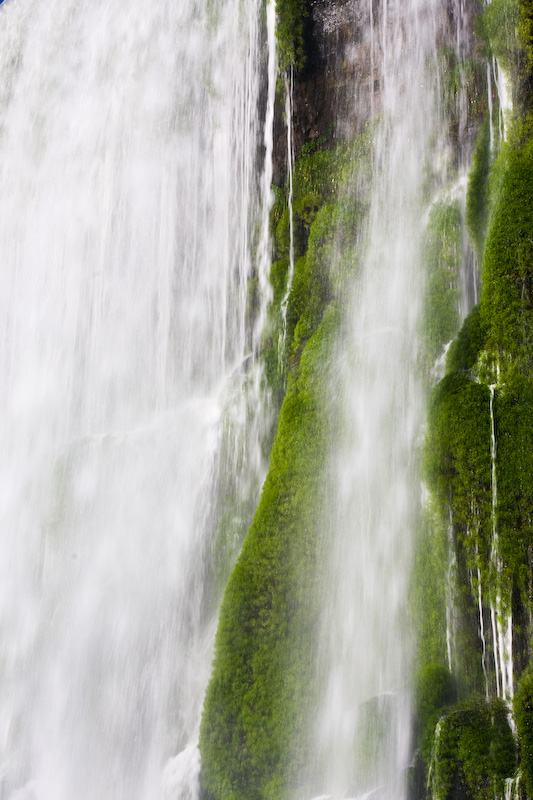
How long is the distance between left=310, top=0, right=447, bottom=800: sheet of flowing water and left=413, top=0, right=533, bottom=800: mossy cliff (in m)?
0.38

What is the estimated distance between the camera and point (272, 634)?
7.69 m

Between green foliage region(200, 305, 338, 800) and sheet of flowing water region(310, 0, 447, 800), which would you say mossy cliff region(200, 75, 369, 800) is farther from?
sheet of flowing water region(310, 0, 447, 800)

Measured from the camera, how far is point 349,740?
7023 mm

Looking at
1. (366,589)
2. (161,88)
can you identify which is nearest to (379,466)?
(366,589)

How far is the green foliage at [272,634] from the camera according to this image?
7363 millimetres

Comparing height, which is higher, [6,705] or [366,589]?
[366,589]

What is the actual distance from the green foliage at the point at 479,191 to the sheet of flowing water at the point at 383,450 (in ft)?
2.01

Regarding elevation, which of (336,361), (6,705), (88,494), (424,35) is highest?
(424,35)

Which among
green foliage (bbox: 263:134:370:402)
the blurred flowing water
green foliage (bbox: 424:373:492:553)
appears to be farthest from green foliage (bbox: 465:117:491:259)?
green foliage (bbox: 424:373:492:553)

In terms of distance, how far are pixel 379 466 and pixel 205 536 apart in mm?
2641

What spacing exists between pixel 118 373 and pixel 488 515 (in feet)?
20.7

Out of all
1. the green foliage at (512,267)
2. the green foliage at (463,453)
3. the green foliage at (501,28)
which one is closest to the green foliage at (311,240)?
the green foliage at (501,28)

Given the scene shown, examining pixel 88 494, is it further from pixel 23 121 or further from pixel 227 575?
pixel 23 121

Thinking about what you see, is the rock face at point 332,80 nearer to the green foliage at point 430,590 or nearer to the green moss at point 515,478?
the green moss at point 515,478
